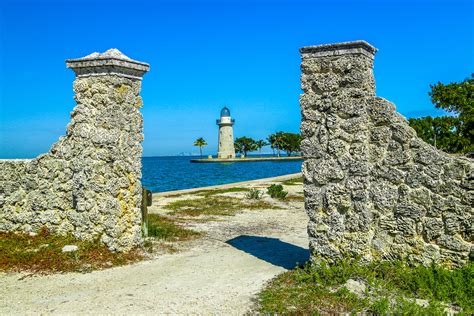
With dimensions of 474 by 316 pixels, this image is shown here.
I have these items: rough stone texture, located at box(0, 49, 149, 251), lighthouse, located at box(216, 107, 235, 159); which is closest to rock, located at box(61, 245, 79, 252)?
rough stone texture, located at box(0, 49, 149, 251)

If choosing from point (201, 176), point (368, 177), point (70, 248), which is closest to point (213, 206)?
point (70, 248)

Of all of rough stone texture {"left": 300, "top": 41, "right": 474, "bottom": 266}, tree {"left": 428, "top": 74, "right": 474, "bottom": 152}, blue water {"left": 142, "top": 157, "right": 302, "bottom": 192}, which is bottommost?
blue water {"left": 142, "top": 157, "right": 302, "bottom": 192}

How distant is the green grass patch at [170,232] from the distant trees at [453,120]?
22208 millimetres

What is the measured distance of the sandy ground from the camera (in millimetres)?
6152

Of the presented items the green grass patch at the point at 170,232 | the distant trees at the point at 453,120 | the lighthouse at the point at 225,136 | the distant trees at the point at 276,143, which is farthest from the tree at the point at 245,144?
the green grass patch at the point at 170,232

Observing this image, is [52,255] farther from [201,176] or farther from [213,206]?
[201,176]

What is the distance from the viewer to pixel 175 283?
7.19m

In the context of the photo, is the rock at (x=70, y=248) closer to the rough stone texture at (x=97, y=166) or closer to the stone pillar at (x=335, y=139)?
the rough stone texture at (x=97, y=166)

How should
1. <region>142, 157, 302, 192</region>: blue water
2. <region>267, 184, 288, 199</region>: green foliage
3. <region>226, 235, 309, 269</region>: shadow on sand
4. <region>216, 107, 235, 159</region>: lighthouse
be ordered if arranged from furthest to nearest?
1. <region>216, 107, 235, 159</region>: lighthouse
2. <region>142, 157, 302, 192</region>: blue water
3. <region>267, 184, 288, 199</region>: green foliage
4. <region>226, 235, 309, 269</region>: shadow on sand

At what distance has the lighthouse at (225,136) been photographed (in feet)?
316

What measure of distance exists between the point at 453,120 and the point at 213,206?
815 inches

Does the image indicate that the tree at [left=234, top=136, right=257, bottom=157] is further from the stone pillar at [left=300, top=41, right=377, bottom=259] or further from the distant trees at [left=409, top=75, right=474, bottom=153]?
the stone pillar at [left=300, top=41, right=377, bottom=259]

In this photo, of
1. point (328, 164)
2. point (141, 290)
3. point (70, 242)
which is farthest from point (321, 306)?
point (70, 242)

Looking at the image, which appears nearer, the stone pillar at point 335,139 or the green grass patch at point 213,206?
the stone pillar at point 335,139
